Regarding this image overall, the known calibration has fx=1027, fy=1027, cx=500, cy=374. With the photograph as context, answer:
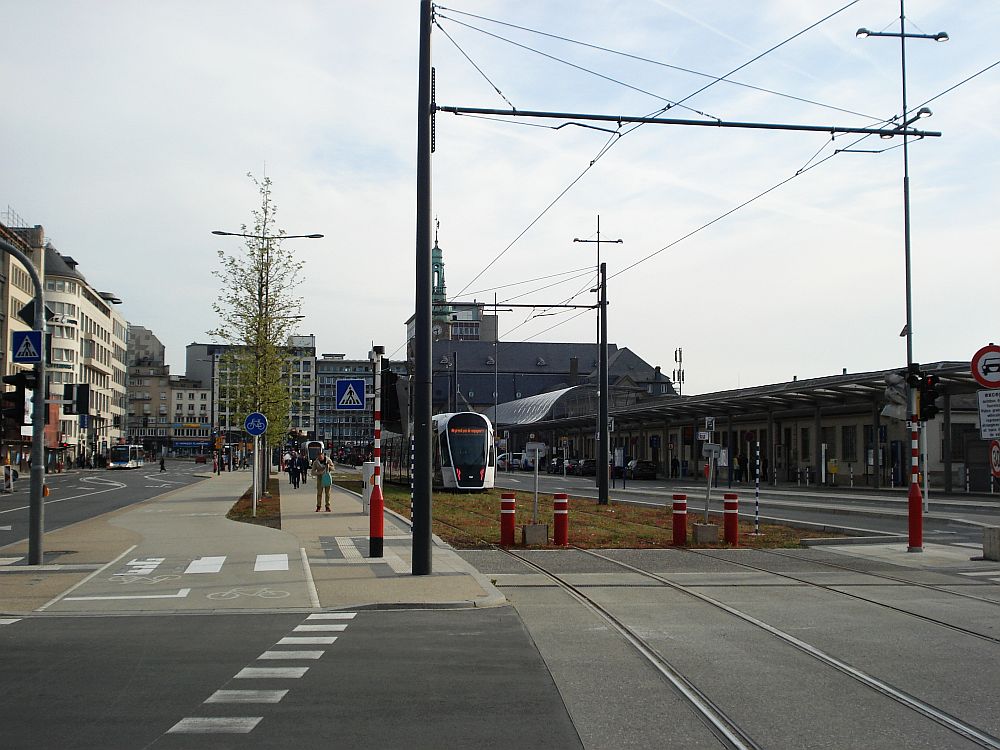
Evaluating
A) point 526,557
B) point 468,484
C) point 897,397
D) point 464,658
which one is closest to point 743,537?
point 897,397

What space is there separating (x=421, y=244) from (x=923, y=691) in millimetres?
9072

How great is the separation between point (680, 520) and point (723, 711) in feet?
40.6

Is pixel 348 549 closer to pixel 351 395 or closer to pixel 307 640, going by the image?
pixel 351 395

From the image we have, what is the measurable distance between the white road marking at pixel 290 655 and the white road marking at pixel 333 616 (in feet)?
6.68

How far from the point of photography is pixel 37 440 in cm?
1664

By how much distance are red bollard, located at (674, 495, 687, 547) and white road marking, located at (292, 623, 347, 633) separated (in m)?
9.50

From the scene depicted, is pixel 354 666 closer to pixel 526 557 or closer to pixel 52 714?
pixel 52 714

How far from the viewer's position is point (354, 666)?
8.76 meters

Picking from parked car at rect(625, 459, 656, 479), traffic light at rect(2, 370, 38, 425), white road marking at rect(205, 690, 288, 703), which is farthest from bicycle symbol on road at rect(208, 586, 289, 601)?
parked car at rect(625, 459, 656, 479)

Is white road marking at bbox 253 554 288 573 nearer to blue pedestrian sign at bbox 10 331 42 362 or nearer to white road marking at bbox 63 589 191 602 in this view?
white road marking at bbox 63 589 191 602

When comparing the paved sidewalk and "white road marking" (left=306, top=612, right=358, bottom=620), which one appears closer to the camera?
"white road marking" (left=306, top=612, right=358, bottom=620)

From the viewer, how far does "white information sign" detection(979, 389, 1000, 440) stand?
637 inches

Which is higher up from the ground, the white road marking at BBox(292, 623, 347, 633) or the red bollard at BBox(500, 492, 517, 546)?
the red bollard at BBox(500, 492, 517, 546)

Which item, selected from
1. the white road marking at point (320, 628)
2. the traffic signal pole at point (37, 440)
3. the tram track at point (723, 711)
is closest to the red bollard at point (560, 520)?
the tram track at point (723, 711)
